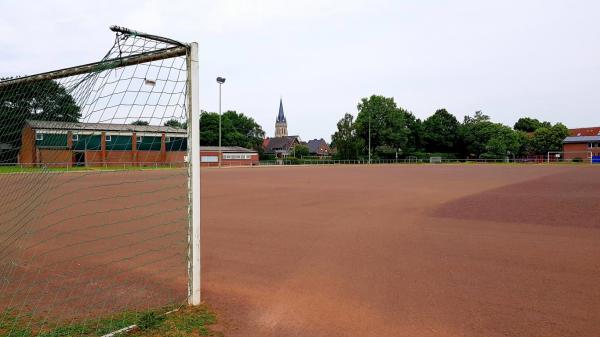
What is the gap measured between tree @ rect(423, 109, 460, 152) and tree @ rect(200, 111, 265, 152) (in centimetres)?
3279

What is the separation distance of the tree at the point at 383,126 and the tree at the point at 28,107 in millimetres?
68652

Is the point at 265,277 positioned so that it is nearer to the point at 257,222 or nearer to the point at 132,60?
the point at 132,60

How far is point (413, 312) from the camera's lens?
4.04m

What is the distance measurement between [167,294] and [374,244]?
361 cm

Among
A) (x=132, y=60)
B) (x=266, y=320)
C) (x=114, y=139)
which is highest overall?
(x=132, y=60)

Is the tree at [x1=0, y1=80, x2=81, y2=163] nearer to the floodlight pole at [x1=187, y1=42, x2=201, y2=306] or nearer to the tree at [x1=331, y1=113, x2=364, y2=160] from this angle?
the floodlight pole at [x1=187, y1=42, x2=201, y2=306]

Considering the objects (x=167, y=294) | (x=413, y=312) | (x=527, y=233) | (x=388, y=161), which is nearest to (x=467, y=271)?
(x=413, y=312)

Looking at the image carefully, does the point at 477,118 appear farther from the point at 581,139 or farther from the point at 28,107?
the point at 28,107

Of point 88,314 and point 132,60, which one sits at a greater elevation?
point 132,60

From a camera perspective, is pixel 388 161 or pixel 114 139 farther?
pixel 388 161

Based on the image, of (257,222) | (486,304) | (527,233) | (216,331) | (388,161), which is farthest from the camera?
(388,161)

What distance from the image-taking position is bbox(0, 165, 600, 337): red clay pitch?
153 inches

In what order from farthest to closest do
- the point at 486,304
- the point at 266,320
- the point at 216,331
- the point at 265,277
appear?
the point at 265,277 → the point at 486,304 → the point at 266,320 → the point at 216,331

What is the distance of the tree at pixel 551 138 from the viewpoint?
69125mm
